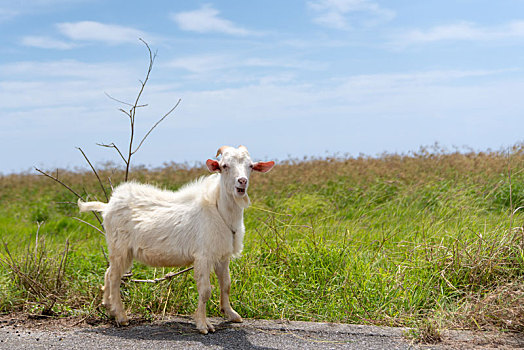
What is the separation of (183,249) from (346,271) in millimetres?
2014

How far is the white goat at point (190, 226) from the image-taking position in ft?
15.2

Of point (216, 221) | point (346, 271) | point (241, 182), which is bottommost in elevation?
point (346, 271)

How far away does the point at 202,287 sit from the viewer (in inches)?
183

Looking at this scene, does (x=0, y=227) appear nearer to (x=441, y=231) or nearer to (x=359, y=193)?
(x=359, y=193)

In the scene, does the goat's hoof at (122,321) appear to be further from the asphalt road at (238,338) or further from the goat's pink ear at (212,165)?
the goat's pink ear at (212,165)

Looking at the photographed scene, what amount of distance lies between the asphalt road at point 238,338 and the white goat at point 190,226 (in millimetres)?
205

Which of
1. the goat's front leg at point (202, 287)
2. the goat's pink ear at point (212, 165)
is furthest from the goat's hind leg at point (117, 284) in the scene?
the goat's pink ear at point (212, 165)

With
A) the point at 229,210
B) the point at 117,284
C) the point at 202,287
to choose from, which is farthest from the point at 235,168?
the point at 117,284

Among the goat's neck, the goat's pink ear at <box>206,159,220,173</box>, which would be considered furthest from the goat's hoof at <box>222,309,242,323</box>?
the goat's pink ear at <box>206,159,220,173</box>

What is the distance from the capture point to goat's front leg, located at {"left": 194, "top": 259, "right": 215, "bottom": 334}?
15.2 ft

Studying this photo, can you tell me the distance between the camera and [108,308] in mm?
5289

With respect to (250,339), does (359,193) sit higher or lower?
higher

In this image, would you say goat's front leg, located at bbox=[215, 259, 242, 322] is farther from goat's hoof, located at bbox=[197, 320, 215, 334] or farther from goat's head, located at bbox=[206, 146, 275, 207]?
goat's head, located at bbox=[206, 146, 275, 207]

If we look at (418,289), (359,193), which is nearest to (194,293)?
(418,289)
